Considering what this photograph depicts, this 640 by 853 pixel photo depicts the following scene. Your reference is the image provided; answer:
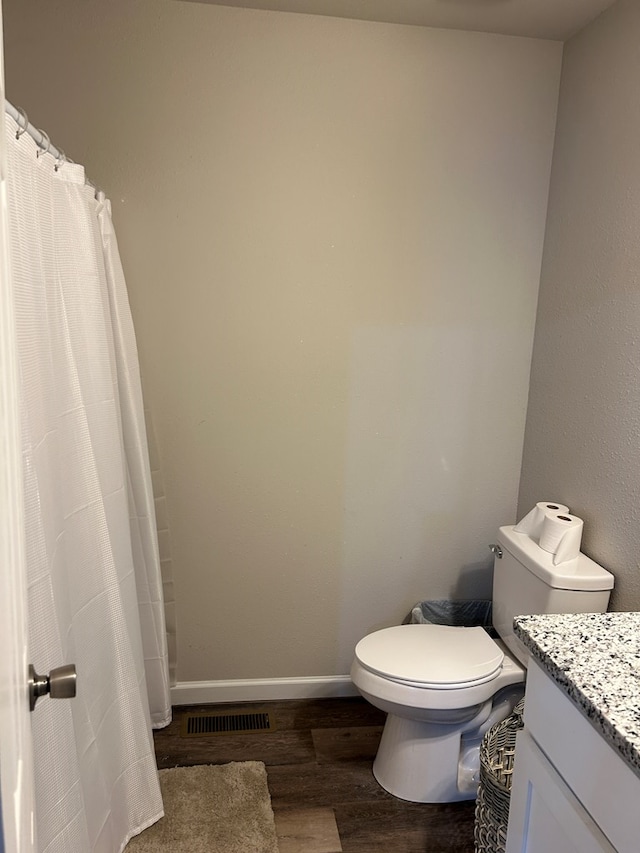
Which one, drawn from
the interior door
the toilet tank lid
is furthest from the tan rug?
the interior door

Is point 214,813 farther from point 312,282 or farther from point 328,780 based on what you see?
point 312,282

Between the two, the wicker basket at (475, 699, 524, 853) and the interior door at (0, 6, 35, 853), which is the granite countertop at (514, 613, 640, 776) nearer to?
the wicker basket at (475, 699, 524, 853)

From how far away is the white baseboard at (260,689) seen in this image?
93.1 inches

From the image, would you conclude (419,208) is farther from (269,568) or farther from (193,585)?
(193,585)

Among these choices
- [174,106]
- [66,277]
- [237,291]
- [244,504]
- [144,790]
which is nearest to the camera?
[66,277]

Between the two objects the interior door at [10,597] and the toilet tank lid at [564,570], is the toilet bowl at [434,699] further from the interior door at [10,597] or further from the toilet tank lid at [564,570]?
the interior door at [10,597]

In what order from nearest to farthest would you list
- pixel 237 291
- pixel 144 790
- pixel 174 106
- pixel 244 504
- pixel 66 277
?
1. pixel 66 277
2. pixel 144 790
3. pixel 174 106
4. pixel 237 291
5. pixel 244 504

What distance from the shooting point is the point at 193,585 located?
2.30 meters

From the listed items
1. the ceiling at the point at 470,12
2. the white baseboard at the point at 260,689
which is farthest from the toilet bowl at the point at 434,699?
the ceiling at the point at 470,12

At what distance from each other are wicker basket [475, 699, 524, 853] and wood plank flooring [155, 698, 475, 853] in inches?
10.2

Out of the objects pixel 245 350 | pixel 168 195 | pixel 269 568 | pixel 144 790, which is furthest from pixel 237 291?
pixel 144 790

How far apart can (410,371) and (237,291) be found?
644mm

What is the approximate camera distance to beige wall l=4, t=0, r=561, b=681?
199cm

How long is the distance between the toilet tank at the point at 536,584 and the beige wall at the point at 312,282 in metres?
0.32
